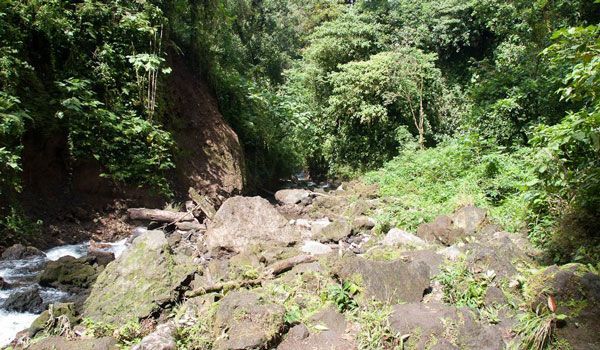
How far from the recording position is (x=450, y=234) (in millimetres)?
8203

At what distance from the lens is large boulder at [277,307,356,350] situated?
5.05m

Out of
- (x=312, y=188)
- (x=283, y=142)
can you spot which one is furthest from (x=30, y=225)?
(x=312, y=188)

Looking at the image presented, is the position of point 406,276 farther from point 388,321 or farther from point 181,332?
point 181,332

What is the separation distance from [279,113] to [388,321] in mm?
13452

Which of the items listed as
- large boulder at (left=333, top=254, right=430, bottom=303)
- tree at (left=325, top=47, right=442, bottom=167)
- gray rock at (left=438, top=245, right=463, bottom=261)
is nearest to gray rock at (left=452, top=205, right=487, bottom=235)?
gray rock at (left=438, top=245, right=463, bottom=261)

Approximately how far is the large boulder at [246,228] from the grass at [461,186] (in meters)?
2.59

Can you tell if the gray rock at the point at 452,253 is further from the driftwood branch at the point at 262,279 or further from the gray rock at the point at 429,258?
the driftwood branch at the point at 262,279

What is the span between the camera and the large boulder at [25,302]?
5.84 metres

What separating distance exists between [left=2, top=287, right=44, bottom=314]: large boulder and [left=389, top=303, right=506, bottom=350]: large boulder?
4.96 metres

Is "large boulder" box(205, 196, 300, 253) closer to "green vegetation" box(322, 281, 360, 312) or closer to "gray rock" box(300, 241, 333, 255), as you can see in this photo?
"gray rock" box(300, 241, 333, 255)

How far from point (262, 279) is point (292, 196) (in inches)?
343

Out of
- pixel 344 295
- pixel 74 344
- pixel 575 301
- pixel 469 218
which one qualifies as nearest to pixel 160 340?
pixel 74 344

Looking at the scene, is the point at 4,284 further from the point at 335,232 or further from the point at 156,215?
the point at 335,232

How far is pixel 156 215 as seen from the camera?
405 inches
